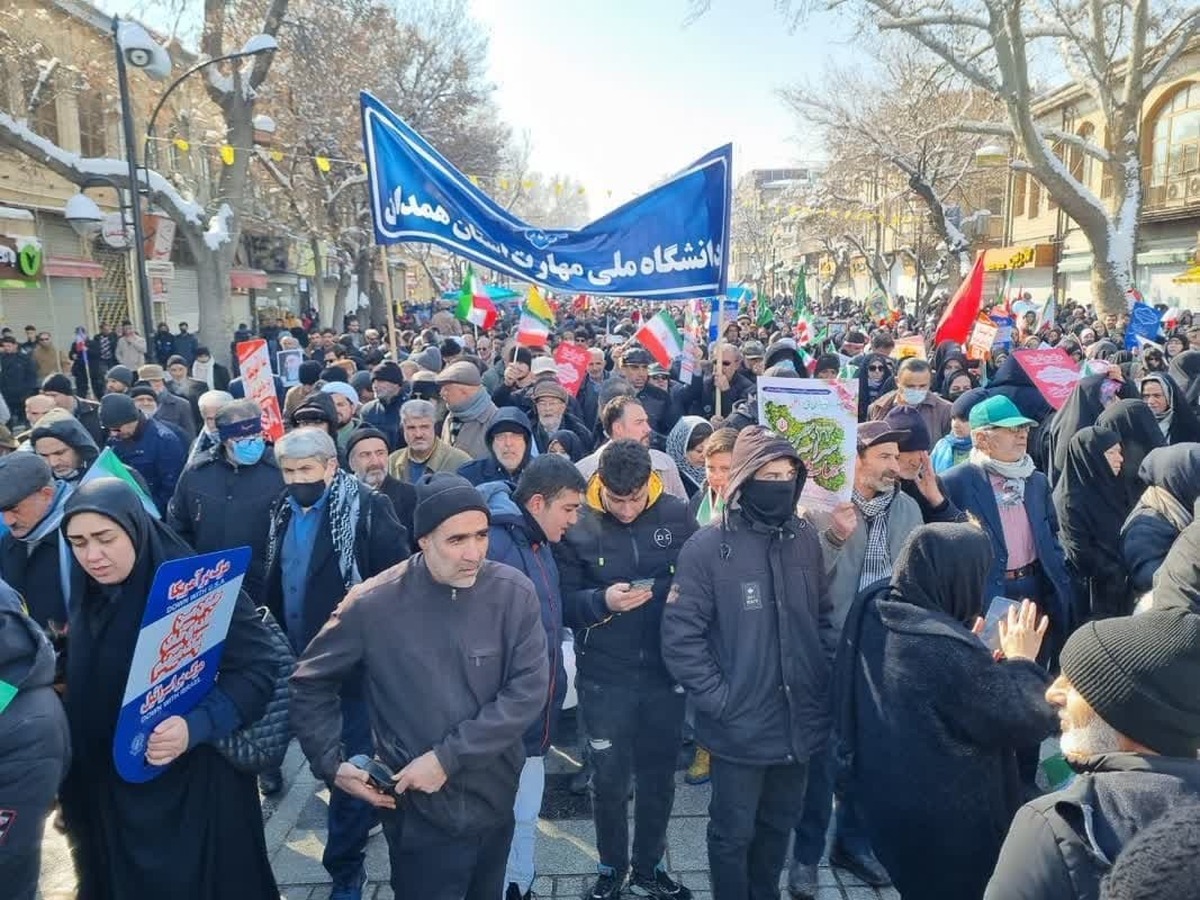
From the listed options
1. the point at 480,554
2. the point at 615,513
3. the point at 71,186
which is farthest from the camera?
the point at 71,186

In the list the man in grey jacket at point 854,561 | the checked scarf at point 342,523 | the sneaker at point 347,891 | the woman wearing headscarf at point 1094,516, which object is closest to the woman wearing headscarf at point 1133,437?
the woman wearing headscarf at point 1094,516

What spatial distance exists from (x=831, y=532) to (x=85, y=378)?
2029cm

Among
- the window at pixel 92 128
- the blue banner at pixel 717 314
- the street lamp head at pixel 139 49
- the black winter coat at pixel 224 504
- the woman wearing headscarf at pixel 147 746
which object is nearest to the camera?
the woman wearing headscarf at pixel 147 746

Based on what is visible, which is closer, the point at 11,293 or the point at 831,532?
the point at 831,532

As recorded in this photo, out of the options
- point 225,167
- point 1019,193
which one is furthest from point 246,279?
point 1019,193

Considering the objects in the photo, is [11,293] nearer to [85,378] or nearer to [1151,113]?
[85,378]

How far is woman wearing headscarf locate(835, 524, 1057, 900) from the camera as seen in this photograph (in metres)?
2.28

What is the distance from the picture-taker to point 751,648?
2.96m

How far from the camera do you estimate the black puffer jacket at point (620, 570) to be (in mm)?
3355

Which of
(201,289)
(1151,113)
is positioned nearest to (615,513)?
(201,289)

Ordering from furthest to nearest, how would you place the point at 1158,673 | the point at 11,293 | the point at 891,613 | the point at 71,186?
1. the point at 71,186
2. the point at 11,293
3. the point at 891,613
4. the point at 1158,673

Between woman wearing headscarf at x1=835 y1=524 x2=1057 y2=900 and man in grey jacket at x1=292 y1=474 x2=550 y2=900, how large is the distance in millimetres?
1091

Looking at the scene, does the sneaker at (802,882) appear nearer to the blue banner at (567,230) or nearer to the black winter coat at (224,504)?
the black winter coat at (224,504)

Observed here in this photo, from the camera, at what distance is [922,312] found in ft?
94.3
